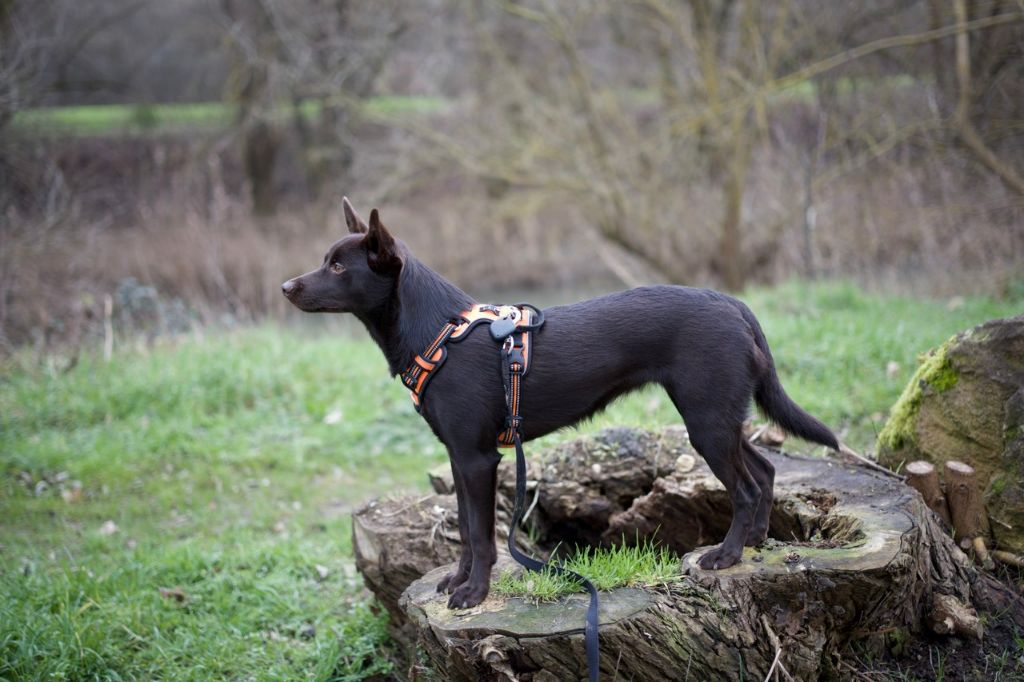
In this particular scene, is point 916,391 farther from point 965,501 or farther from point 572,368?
point 572,368

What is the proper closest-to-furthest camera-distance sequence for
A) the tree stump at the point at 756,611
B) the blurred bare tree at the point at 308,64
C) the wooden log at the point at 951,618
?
1. the tree stump at the point at 756,611
2. the wooden log at the point at 951,618
3. the blurred bare tree at the point at 308,64

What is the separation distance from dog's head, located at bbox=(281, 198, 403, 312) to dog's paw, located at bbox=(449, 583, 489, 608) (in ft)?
4.17

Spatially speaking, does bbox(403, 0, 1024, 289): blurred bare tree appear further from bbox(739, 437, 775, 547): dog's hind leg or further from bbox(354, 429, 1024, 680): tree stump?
bbox(354, 429, 1024, 680): tree stump

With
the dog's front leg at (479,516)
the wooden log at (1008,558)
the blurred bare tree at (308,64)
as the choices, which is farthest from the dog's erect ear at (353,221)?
the blurred bare tree at (308,64)

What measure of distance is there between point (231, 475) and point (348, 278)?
12.8ft

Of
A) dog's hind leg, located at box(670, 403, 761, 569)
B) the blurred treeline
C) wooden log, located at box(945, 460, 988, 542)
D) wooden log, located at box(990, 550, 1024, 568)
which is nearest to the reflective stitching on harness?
dog's hind leg, located at box(670, 403, 761, 569)

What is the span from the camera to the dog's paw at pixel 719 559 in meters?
3.14

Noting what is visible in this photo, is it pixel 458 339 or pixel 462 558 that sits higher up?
pixel 458 339

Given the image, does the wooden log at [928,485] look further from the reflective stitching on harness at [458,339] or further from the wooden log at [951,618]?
the reflective stitching on harness at [458,339]

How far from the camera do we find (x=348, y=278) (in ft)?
11.0

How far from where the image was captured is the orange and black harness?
3.24 m

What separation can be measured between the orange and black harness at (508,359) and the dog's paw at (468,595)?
0.20 metres

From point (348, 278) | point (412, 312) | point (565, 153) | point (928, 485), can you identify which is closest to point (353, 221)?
point (348, 278)

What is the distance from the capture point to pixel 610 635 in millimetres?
2910
